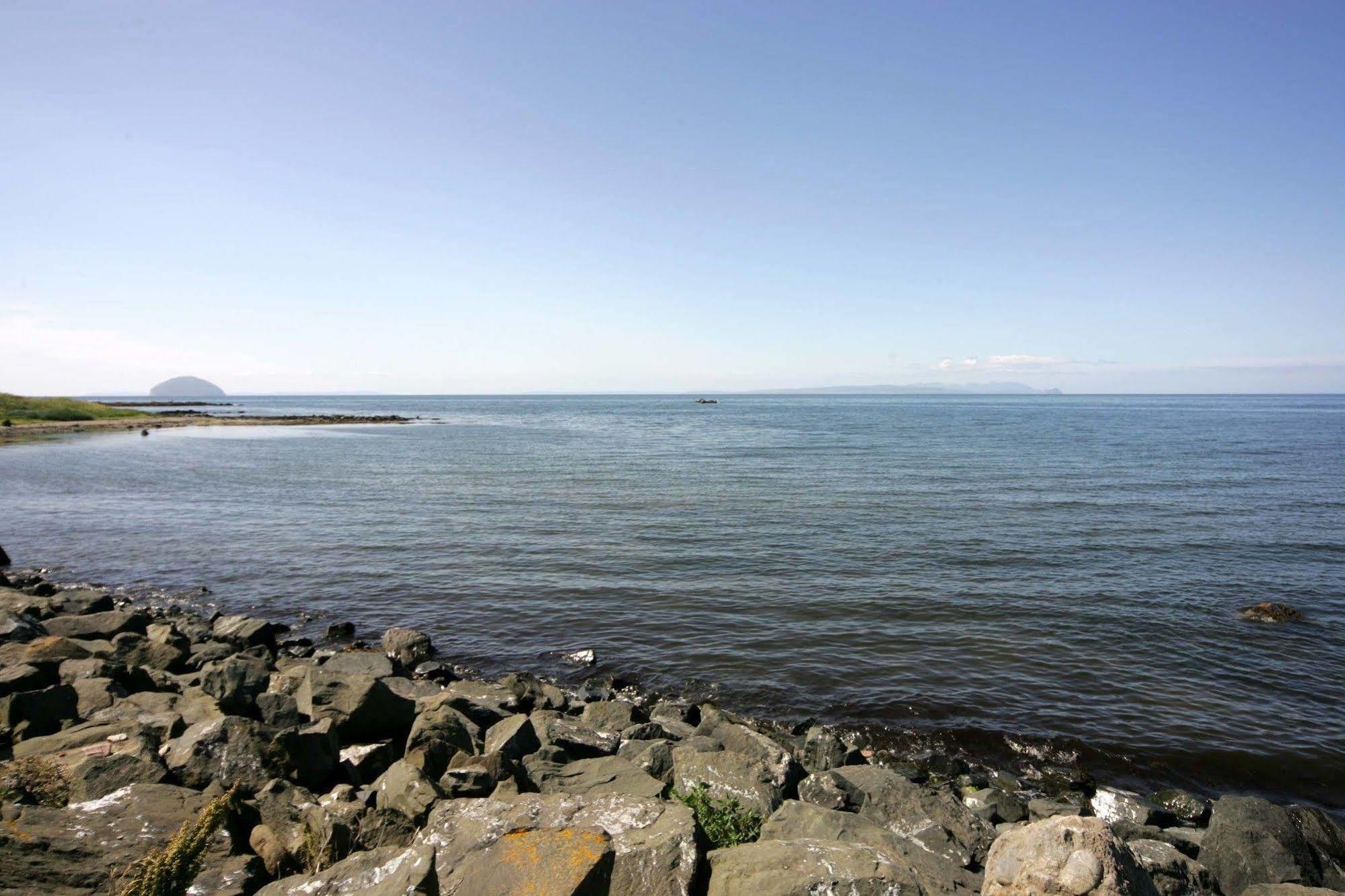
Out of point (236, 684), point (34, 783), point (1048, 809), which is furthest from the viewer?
point (236, 684)

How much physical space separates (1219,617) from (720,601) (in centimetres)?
1367

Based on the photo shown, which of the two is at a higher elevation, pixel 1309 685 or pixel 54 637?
pixel 54 637

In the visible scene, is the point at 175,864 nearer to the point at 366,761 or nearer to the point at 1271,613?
the point at 366,761

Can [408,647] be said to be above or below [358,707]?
below

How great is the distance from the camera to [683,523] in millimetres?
31703

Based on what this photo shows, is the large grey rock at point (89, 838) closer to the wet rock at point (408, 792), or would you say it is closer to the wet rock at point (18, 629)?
the wet rock at point (408, 792)

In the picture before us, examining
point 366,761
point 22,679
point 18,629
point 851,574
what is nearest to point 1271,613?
point 851,574

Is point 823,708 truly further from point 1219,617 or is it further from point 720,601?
point 1219,617

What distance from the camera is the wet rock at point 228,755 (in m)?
8.42

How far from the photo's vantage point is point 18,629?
14.9 metres

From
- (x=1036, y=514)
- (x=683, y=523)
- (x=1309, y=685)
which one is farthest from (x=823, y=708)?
(x=1036, y=514)

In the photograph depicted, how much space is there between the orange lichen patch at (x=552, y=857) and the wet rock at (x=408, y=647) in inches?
450

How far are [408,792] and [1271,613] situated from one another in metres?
22.5

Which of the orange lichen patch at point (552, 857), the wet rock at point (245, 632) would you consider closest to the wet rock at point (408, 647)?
the wet rock at point (245, 632)
